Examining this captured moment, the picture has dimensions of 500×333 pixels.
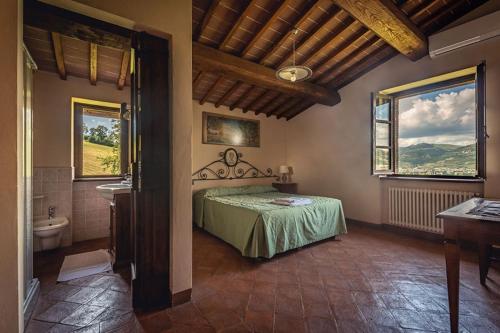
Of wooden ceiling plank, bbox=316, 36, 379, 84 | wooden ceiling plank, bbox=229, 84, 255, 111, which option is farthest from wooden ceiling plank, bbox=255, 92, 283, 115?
wooden ceiling plank, bbox=316, 36, 379, 84

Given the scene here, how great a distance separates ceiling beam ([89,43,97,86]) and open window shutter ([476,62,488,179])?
195 inches

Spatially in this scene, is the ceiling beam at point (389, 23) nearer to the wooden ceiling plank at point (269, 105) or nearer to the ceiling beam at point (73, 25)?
the wooden ceiling plank at point (269, 105)

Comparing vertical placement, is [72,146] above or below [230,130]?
below

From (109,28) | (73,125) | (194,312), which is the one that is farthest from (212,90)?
(194,312)

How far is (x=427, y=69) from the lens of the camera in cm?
339

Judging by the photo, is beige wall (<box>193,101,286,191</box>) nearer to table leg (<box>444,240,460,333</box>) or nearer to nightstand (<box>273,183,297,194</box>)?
nightstand (<box>273,183,297,194</box>)

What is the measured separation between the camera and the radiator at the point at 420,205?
3.13 meters

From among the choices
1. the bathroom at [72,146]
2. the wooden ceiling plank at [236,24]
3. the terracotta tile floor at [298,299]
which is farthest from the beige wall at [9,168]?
the wooden ceiling plank at [236,24]

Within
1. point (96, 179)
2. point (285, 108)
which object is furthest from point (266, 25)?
point (96, 179)

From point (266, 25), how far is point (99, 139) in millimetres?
3128

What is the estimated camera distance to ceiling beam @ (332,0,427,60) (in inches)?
97.1

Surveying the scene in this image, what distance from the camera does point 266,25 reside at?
2.82 metres

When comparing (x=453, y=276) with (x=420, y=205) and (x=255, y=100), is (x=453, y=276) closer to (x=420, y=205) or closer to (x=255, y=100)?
(x=420, y=205)

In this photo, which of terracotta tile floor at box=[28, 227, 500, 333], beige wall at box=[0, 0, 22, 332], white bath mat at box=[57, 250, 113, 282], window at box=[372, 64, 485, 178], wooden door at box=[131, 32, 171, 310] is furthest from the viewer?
window at box=[372, 64, 485, 178]
